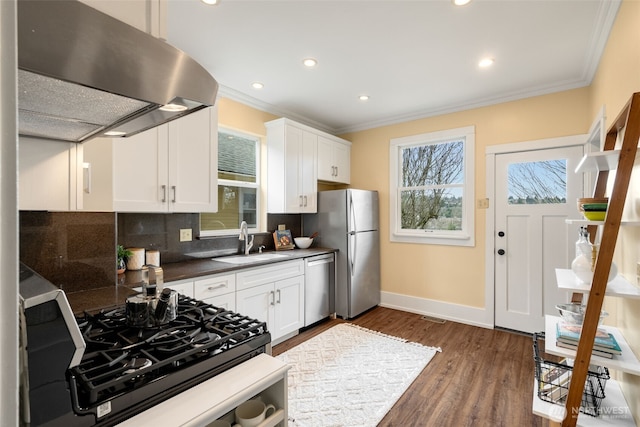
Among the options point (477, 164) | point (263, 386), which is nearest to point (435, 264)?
point (477, 164)

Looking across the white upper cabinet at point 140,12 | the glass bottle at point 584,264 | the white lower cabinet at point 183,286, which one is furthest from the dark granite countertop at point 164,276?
the glass bottle at point 584,264

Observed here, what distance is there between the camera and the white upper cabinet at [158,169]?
6.21ft

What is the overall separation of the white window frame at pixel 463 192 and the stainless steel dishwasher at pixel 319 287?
1.08 meters

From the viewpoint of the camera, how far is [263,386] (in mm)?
946

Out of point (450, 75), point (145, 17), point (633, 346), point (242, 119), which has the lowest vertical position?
point (633, 346)

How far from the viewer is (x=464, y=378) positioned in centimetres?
248

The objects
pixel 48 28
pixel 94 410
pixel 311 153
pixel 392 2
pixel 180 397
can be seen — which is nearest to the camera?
pixel 48 28

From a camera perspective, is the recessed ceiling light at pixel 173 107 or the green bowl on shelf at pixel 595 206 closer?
the recessed ceiling light at pixel 173 107

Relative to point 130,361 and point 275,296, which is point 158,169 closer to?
point 275,296

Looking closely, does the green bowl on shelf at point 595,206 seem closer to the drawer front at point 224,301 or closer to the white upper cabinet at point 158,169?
the drawer front at point 224,301

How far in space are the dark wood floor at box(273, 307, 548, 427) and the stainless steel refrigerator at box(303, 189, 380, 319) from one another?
1.06 feet

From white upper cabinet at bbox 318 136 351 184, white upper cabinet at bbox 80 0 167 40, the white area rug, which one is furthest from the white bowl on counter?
white upper cabinet at bbox 80 0 167 40

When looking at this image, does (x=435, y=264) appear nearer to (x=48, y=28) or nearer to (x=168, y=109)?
(x=168, y=109)

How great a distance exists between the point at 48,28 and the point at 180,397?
3.03 ft
